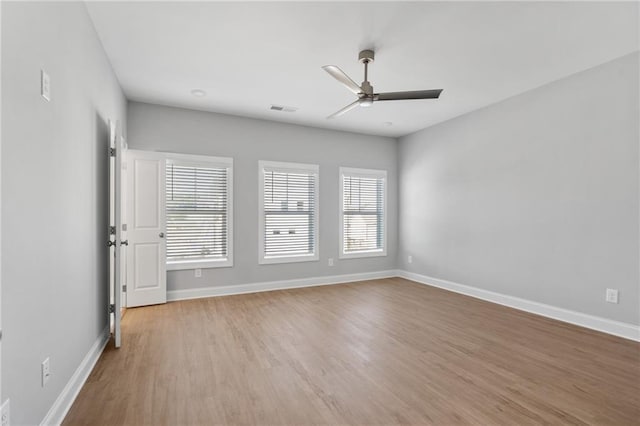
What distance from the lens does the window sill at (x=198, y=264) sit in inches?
183

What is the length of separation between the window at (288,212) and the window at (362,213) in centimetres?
61

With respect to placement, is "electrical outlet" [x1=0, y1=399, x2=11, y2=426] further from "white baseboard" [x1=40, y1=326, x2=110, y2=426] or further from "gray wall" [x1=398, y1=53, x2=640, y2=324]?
"gray wall" [x1=398, y1=53, x2=640, y2=324]

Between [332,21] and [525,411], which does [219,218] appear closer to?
[332,21]

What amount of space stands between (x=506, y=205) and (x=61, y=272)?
4.93 m

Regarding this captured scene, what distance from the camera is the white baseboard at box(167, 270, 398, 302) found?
185 inches

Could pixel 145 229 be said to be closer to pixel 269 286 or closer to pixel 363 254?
pixel 269 286

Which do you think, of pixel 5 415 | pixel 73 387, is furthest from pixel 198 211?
pixel 5 415

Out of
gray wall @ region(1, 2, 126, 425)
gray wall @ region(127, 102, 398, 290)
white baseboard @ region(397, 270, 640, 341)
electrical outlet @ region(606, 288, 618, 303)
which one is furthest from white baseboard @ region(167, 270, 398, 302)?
electrical outlet @ region(606, 288, 618, 303)

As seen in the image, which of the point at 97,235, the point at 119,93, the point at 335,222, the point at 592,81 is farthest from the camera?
the point at 335,222

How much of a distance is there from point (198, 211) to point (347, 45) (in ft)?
10.6

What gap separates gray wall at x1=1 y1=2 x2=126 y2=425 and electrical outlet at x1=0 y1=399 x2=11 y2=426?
1.9 inches

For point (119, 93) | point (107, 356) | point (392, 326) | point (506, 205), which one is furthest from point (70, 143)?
point (506, 205)

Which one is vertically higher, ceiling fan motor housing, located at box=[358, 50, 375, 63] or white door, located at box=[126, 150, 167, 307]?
ceiling fan motor housing, located at box=[358, 50, 375, 63]

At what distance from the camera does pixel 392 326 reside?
3.57m
